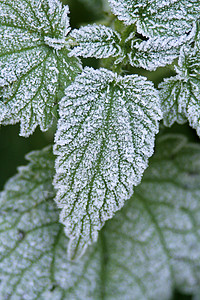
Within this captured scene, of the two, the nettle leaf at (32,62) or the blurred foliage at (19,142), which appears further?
the blurred foliage at (19,142)

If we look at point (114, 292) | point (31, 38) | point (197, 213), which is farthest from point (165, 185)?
point (31, 38)

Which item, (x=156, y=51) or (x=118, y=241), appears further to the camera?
(x=118, y=241)

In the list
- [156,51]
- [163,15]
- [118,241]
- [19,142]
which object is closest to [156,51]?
[156,51]

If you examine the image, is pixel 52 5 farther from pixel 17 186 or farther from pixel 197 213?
pixel 197 213

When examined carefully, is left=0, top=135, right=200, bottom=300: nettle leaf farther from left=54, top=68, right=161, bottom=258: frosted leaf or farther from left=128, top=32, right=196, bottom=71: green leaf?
left=128, top=32, right=196, bottom=71: green leaf

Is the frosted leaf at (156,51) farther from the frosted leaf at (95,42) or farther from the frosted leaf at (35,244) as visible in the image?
the frosted leaf at (35,244)

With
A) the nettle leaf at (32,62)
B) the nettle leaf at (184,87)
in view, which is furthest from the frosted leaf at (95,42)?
the nettle leaf at (184,87)

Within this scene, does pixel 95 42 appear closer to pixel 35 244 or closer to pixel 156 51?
pixel 156 51
